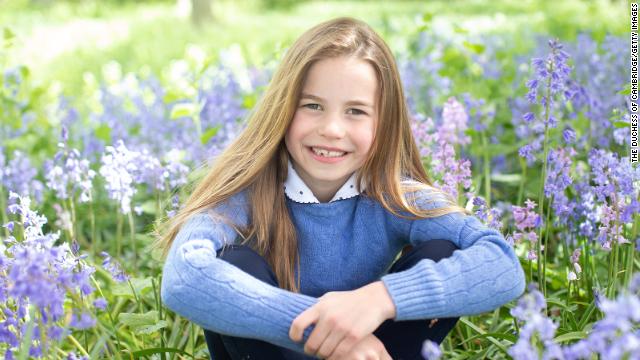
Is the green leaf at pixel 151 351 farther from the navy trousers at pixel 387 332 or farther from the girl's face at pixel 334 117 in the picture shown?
the girl's face at pixel 334 117

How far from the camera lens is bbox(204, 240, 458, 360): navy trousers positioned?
2.11 m

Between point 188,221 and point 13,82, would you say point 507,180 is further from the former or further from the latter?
point 13,82

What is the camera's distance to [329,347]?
1953 mm

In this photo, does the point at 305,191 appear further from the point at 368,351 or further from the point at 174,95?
the point at 174,95

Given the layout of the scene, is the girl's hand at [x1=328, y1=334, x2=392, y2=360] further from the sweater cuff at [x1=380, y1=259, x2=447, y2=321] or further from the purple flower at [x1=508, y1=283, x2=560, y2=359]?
the purple flower at [x1=508, y1=283, x2=560, y2=359]

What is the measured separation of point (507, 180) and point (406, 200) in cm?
134

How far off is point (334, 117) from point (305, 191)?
27 cm


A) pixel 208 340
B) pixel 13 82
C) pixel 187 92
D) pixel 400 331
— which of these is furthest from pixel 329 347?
pixel 13 82

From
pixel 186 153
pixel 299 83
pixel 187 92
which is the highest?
pixel 299 83

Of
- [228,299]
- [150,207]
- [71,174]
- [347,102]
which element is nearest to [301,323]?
[228,299]

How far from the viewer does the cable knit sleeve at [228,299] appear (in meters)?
1.98

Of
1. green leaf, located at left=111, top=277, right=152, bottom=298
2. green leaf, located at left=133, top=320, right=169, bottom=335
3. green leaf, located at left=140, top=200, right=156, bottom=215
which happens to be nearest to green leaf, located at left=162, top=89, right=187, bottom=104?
green leaf, located at left=140, top=200, right=156, bottom=215

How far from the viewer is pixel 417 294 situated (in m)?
2.02

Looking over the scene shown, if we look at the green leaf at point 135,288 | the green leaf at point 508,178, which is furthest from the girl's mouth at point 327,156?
the green leaf at point 508,178
